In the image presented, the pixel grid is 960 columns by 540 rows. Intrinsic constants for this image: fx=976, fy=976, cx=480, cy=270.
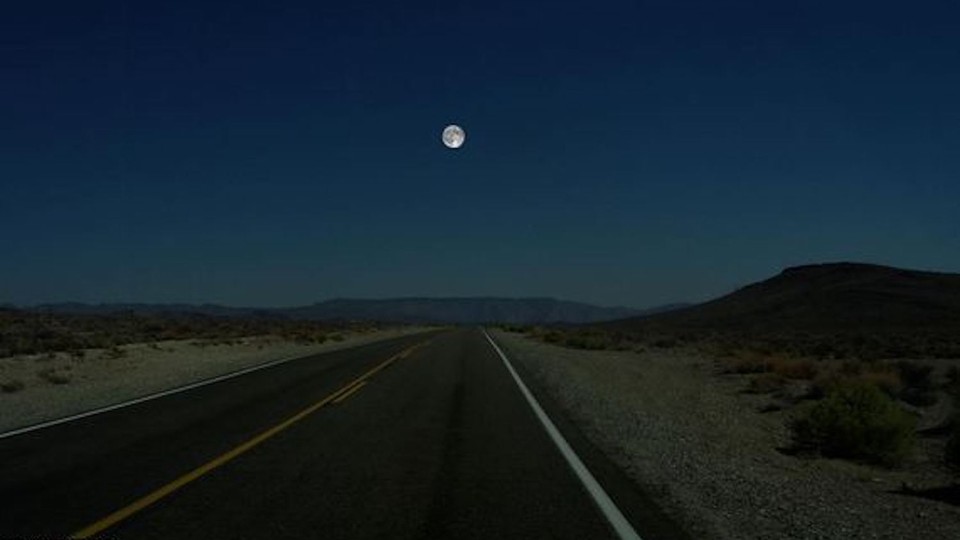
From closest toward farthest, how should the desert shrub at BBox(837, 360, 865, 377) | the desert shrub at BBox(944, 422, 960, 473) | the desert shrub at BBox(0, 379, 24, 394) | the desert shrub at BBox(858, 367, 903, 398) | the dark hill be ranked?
the desert shrub at BBox(944, 422, 960, 473) → the desert shrub at BBox(0, 379, 24, 394) → the desert shrub at BBox(858, 367, 903, 398) → the desert shrub at BBox(837, 360, 865, 377) → the dark hill

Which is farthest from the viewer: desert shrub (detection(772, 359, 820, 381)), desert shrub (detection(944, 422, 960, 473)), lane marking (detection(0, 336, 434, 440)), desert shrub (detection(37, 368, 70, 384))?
desert shrub (detection(772, 359, 820, 381))

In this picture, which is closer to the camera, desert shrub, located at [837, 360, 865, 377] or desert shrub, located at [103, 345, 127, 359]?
desert shrub, located at [837, 360, 865, 377]

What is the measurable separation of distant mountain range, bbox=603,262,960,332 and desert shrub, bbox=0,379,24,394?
79.7m

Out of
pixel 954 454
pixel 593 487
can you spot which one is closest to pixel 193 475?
pixel 593 487

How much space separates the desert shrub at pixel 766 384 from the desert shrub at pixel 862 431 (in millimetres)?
11226

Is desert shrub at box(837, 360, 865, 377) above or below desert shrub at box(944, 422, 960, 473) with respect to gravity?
above

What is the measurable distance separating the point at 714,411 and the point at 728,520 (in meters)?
13.7

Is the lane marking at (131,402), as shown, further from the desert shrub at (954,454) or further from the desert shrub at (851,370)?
the desert shrub at (851,370)

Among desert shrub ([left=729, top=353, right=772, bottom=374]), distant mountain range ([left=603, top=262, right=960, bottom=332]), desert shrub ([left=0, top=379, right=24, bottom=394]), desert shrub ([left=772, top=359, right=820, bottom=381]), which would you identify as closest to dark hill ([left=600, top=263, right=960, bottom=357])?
distant mountain range ([left=603, top=262, right=960, bottom=332])

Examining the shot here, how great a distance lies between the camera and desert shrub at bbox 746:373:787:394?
27.2 m

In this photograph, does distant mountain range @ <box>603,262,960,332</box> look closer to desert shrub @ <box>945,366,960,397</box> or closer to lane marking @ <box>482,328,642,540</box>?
desert shrub @ <box>945,366,960,397</box>

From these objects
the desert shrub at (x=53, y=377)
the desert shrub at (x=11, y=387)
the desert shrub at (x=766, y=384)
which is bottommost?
the desert shrub at (x=11, y=387)

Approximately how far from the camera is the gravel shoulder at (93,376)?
18.2 meters

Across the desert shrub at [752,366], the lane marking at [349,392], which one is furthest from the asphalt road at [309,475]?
the desert shrub at [752,366]
